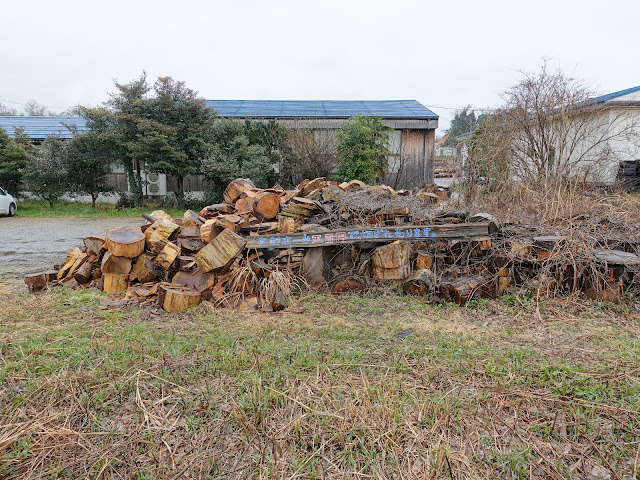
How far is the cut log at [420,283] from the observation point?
4883 mm

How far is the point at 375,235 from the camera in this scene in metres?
5.07

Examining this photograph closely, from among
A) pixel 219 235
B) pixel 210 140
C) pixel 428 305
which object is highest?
pixel 210 140

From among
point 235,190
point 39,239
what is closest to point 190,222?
point 235,190

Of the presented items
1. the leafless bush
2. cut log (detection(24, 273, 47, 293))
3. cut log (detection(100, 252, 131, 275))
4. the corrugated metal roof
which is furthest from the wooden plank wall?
cut log (detection(24, 273, 47, 293))

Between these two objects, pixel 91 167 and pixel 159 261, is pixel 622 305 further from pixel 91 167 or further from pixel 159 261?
pixel 91 167

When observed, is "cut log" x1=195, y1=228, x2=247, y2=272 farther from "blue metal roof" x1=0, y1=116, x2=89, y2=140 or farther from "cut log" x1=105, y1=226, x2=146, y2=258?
"blue metal roof" x1=0, y1=116, x2=89, y2=140

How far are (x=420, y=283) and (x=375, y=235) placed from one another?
0.83m

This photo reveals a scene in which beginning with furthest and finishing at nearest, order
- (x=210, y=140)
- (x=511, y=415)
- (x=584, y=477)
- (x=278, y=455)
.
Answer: (x=210, y=140) → (x=511, y=415) → (x=278, y=455) → (x=584, y=477)

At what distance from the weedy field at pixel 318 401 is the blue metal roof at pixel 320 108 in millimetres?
13712

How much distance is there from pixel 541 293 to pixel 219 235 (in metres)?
3.97

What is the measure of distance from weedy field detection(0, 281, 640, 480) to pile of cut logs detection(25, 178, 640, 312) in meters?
0.87

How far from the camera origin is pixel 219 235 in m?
4.79

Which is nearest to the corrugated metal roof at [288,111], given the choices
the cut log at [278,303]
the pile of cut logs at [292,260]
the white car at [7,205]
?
the white car at [7,205]

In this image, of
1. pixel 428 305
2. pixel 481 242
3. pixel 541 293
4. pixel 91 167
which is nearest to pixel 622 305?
pixel 541 293
